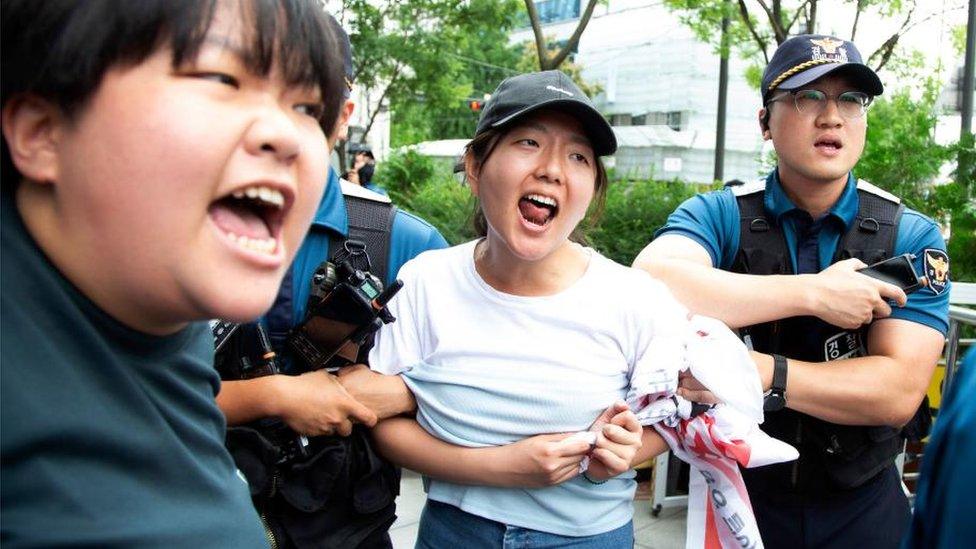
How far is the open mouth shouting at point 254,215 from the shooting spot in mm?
992

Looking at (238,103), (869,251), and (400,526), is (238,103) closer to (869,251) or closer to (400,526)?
(869,251)

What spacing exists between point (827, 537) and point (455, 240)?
522 cm

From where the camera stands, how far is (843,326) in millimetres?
2186

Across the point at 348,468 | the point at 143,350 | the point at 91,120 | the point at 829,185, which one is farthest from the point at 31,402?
the point at 829,185

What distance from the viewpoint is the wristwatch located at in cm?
215

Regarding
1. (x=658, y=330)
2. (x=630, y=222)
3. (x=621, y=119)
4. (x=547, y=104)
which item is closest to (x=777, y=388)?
(x=658, y=330)

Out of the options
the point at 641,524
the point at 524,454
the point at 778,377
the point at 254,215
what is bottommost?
the point at 641,524

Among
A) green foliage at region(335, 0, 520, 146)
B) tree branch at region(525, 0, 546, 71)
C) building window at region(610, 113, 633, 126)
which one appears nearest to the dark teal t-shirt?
tree branch at region(525, 0, 546, 71)

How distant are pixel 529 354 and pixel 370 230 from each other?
0.63m

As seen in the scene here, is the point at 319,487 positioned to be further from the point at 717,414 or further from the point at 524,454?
the point at 717,414

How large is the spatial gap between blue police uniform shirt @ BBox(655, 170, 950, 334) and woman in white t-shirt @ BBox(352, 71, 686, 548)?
50 cm

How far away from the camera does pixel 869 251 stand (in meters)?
2.36

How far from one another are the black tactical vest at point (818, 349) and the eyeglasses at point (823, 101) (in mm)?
240

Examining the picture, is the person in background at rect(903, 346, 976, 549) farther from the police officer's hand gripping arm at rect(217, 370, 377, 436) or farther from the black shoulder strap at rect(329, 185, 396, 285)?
the black shoulder strap at rect(329, 185, 396, 285)
